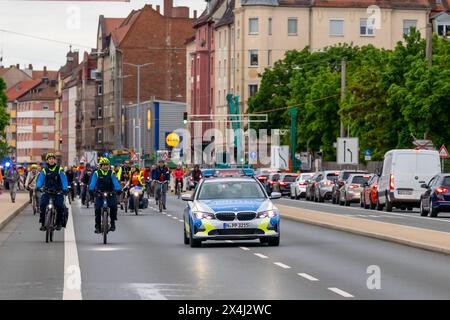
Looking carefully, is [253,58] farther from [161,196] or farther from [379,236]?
[379,236]

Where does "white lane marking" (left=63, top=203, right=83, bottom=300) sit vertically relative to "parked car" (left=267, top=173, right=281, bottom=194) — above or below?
below

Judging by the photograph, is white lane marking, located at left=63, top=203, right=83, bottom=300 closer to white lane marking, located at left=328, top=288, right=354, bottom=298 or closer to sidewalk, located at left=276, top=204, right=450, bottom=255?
white lane marking, located at left=328, top=288, right=354, bottom=298

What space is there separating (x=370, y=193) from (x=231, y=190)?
30.2 meters

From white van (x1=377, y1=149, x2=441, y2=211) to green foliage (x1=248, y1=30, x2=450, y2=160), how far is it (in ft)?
36.5

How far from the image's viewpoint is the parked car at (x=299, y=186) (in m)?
79.9

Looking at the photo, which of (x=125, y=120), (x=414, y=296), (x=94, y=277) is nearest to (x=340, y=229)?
(x=94, y=277)

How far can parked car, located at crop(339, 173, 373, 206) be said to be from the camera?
213ft

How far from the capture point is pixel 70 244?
3034cm

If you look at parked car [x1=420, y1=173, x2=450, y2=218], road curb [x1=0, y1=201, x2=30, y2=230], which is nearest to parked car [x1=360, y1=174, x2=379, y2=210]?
parked car [x1=420, y1=173, x2=450, y2=218]

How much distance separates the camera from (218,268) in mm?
22547

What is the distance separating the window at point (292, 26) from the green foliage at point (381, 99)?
24.2m

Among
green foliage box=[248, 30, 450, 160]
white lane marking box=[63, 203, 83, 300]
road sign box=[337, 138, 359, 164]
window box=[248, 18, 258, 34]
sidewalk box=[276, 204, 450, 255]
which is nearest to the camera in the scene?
white lane marking box=[63, 203, 83, 300]

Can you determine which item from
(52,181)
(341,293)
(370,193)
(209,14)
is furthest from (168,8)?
(341,293)

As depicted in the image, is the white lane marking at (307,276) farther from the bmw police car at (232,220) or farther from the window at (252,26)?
the window at (252,26)
